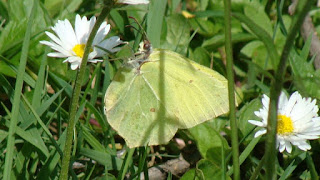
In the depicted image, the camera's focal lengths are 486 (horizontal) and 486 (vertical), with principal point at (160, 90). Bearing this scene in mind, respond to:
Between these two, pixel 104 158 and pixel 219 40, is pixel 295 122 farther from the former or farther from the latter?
pixel 219 40

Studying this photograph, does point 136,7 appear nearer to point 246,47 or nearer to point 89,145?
point 246,47

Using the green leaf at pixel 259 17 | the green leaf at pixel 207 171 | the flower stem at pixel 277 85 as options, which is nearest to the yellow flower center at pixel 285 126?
the green leaf at pixel 207 171

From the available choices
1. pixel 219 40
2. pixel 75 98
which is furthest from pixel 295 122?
pixel 75 98

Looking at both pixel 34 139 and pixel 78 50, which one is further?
pixel 78 50

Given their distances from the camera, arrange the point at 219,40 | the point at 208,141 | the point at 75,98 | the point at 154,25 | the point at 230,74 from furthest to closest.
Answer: the point at 219,40 < the point at 154,25 < the point at 208,141 < the point at 75,98 < the point at 230,74

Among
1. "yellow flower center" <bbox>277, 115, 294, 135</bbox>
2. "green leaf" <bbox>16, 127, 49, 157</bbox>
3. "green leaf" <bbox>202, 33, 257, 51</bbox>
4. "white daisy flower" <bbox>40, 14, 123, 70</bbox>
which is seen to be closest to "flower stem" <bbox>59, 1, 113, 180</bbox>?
"green leaf" <bbox>16, 127, 49, 157</bbox>

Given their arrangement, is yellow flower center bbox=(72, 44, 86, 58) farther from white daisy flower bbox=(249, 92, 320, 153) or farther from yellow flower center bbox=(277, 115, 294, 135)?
yellow flower center bbox=(277, 115, 294, 135)

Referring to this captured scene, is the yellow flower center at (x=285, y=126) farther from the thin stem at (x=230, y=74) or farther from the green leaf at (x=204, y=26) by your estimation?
the green leaf at (x=204, y=26)

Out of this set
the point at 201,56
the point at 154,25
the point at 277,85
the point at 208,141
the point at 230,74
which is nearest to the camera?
the point at 277,85

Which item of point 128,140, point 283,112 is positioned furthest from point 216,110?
point 128,140
